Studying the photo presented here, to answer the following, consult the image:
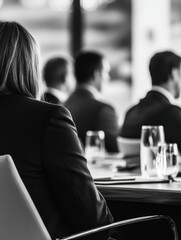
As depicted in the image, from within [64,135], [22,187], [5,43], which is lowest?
[22,187]

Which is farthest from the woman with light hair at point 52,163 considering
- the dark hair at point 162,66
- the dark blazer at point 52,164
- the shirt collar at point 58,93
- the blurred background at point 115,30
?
the blurred background at point 115,30

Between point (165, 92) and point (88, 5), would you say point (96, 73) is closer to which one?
point (165, 92)

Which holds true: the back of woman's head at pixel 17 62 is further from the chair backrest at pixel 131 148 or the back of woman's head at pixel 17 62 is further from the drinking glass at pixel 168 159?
the chair backrest at pixel 131 148

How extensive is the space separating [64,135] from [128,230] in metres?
0.84

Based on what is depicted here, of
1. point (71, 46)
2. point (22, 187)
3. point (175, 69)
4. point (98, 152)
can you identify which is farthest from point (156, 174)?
point (71, 46)

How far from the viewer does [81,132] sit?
4.69 meters

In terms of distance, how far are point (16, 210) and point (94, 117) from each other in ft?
9.97

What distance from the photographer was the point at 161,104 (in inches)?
147

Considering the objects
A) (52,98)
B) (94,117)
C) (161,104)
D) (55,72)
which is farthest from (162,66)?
(55,72)

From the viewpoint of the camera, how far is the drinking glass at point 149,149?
2.43 meters

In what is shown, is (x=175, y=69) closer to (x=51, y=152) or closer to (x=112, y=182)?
(x=112, y=182)

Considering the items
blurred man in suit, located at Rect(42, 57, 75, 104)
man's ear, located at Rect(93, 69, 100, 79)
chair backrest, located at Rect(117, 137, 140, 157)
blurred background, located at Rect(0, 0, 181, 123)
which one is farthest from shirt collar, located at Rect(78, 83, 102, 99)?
blurred background, located at Rect(0, 0, 181, 123)

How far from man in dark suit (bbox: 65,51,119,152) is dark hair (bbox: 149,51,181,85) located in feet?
2.52

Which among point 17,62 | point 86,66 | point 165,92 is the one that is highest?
point 17,62
